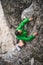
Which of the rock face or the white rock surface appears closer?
the rock face

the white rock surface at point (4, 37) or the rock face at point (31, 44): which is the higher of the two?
the rock face at point (31, 44)

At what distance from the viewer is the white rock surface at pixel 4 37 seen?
9.03 meters

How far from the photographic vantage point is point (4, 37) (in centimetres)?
927

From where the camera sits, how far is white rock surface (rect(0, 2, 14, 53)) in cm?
903

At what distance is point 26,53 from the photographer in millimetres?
6660

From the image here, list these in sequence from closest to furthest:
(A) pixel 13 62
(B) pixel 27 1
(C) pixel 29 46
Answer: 1. (C) pixel 29 46
2. (A) pixel 13 62
3. (B) pixel 27 1

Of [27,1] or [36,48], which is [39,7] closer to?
[36,48]

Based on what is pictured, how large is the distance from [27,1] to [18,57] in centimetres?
190

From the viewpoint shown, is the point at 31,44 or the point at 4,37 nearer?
the point at 31,44

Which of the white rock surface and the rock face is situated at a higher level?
the rock face

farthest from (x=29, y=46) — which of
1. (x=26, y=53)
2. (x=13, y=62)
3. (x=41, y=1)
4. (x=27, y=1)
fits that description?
(x=27, y=1)

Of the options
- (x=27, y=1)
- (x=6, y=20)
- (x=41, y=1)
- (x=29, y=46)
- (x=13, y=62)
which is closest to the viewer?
(x=41, y=1)

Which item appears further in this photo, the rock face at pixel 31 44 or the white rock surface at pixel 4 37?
the white rock surface at pixel 4 37

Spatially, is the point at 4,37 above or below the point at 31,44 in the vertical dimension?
below
